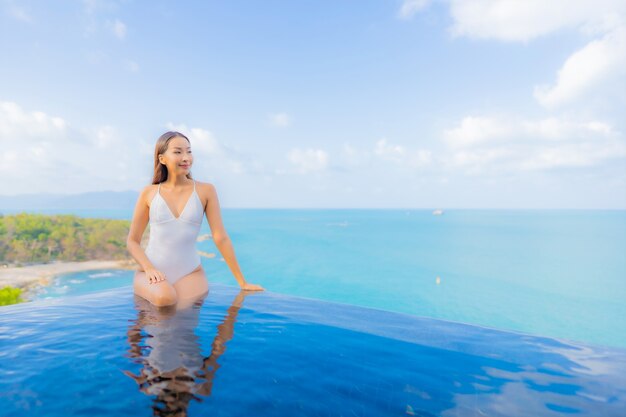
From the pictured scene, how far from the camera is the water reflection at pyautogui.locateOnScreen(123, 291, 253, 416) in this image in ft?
6.62

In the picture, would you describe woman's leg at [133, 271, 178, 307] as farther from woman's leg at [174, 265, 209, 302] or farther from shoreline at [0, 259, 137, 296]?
shoreline at [0, 259, 137, 296]

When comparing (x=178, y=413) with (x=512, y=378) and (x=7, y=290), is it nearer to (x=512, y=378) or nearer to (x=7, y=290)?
(x=512, y=378)

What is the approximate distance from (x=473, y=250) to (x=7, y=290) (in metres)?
83.3

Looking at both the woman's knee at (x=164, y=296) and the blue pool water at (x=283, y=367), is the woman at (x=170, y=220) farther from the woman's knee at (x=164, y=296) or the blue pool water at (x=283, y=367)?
the blue pool water at (x=283, y=367)

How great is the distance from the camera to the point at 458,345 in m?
3.16

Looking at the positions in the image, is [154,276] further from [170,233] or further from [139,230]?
[139,230]

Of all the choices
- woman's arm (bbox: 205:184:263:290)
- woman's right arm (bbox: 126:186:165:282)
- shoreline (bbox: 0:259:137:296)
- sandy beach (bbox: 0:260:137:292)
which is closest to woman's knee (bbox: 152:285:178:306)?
woman's right arm (bbox: 126:186:165:282)

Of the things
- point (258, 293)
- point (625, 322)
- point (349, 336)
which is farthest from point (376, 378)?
point (625, 322)

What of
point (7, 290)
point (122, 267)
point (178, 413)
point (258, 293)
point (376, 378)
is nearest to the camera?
point (178, 413)

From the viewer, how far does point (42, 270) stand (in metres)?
45.6

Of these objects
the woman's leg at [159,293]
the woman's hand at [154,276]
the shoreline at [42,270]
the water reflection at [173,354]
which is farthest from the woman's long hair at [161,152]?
the shoreline at [42,270]

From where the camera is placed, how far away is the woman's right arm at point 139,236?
147 inches

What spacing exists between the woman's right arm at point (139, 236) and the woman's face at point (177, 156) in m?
0.40

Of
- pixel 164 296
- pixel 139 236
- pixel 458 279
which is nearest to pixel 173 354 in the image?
pixel 164 296
